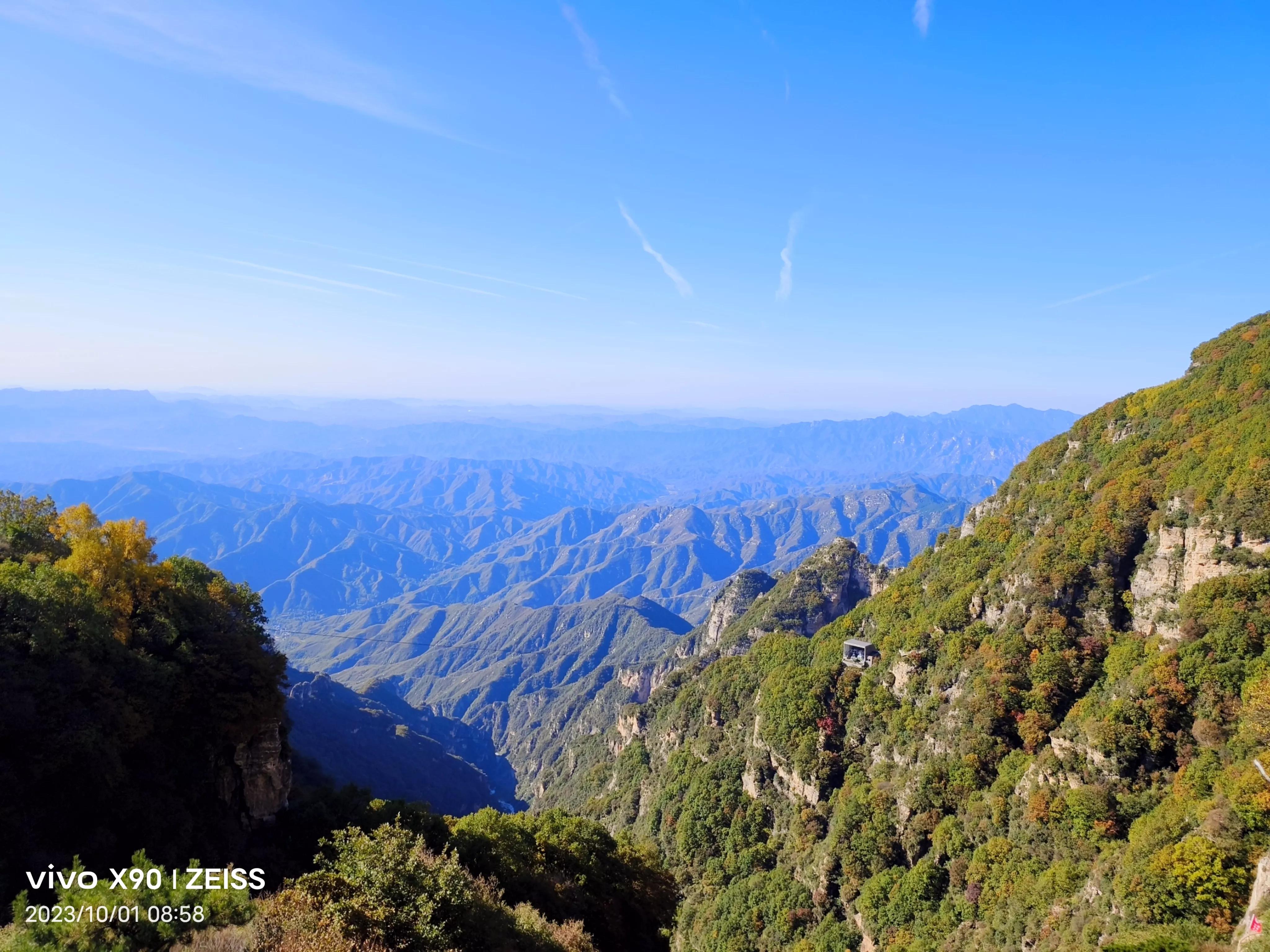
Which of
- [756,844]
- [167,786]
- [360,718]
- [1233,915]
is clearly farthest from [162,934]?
[360,718]

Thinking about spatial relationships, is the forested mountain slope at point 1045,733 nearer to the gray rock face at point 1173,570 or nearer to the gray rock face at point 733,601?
the gray rock face at point 1173,570

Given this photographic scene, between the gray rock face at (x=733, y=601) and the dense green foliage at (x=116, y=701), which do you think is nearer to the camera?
the dense green foliage at (x=116, y=701)

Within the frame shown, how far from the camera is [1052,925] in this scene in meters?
31.0

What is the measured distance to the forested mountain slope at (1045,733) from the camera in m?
30.3

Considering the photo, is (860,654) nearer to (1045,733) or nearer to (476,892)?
(1045,733)

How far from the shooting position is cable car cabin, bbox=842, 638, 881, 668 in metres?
63.8

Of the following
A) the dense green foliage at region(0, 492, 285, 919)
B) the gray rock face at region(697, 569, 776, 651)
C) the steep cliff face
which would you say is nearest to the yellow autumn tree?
the dense green foliage at region(0, 492, 285, 919)

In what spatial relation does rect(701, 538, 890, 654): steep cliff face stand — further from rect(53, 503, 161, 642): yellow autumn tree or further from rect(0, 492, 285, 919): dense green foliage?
rect(53, 503, 161, 642): yellow autumn tree

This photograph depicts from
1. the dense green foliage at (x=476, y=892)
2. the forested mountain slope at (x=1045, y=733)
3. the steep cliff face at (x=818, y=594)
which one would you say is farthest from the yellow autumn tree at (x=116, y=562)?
the steep cliff face at (x=818, y=594)

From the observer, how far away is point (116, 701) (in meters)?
25.5

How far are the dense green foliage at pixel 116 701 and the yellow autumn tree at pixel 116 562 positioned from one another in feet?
0.22

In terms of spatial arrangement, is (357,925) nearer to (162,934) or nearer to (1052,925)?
(162,934)

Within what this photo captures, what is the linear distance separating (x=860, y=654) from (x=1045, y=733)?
23714 millimetres

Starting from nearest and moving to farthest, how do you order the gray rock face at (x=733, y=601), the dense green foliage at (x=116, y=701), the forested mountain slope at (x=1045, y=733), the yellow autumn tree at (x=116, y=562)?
the dense green foliage at (x=116, y=701), the yellow autumn tree at (x=116, y=562), the forested mountain slope at (x=1045, y=733), the gray rock face at (x=733, y=601)
